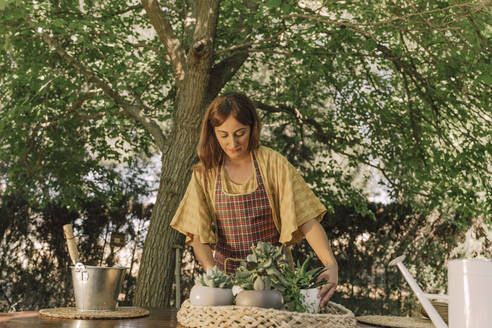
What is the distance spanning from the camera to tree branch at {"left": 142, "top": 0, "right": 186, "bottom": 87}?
14.3 feet

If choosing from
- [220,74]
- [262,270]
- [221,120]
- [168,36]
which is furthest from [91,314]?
[220,74]

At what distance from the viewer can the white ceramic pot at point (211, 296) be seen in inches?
48.7

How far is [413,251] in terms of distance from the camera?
7.52 m

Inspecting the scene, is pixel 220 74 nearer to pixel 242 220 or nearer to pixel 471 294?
pixel 242 220

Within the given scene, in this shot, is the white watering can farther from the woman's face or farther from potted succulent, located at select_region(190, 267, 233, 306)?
the woman's face

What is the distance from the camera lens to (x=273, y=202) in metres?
2.08

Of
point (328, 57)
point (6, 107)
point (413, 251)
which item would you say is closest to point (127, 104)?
point (6, 107)

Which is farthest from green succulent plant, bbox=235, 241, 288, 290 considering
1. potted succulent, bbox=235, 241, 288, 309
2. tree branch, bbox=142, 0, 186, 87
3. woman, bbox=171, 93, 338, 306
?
tree branch, bbox=142, 0, 186, 87

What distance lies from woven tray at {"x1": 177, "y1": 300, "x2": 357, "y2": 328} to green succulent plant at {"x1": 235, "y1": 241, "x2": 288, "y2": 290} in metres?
0.08

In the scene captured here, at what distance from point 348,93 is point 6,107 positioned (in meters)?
3.75

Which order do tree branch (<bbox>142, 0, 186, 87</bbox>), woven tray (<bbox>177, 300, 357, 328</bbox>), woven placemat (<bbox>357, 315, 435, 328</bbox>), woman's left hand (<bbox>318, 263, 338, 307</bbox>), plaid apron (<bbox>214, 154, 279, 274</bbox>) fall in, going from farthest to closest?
tree branch (<bbox>142, 0, 186, 87</bbox>), plaid apron (<bbox>214, 154, 279, 274</bbox>), woven placemat (<bbox>357, 315, 435, 328</bbox>), woman's left hand (<bbox>318, 263, 338, 307</bbox>), woven tray (<bbox>177, 300, 357, 328</bbox>)

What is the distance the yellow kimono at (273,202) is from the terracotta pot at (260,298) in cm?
72

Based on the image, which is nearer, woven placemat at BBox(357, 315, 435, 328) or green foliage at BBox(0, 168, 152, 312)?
woven placemat at BBox(357, 315, 435, 328)

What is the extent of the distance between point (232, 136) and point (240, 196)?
0.26 m
